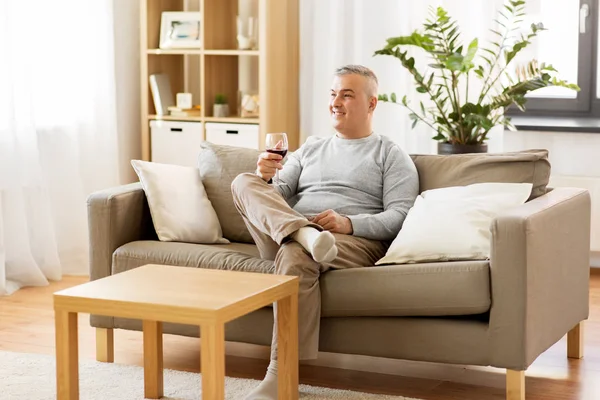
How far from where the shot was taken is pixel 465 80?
5.15 m

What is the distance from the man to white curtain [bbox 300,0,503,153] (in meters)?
1.43

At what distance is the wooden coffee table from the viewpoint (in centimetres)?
267

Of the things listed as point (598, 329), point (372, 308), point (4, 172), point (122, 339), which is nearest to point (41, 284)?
point (4, 172)

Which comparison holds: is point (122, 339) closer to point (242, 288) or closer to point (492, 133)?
point (242, 288)

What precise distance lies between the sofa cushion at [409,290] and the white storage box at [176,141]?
2290 millimetres

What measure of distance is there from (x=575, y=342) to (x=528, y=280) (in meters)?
0.78

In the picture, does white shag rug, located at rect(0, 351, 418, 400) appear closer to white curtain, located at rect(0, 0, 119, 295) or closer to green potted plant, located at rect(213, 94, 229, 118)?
white curtain, located at rect(0, 0, 119, 295)

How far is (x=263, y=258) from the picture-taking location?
139 inches

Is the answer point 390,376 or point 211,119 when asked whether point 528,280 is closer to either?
point 390,376

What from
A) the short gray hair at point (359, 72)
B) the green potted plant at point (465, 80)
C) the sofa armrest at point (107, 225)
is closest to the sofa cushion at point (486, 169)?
the short gray hair at point (359, 72)

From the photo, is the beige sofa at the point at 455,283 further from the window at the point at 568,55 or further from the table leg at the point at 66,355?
the window at the point at 568,55

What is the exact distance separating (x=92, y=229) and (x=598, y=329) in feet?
6.73

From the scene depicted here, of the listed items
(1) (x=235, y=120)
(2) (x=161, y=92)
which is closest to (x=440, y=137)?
(1) (x=235, y=120)

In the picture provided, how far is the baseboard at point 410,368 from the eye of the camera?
3521 mm
